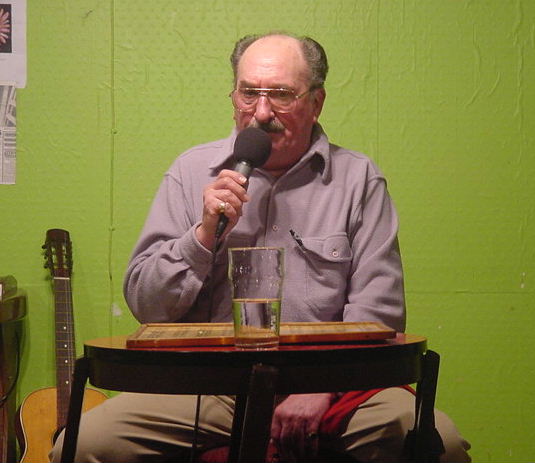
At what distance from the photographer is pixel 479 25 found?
2.60m

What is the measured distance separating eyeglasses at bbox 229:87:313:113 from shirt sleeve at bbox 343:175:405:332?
0.28 metres

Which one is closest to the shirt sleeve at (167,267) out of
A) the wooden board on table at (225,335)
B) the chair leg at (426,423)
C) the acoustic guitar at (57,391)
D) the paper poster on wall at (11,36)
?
the wooden board on table at (225,335)

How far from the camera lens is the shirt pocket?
1.77 metres

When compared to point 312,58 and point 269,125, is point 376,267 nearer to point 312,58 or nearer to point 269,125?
point 269,125

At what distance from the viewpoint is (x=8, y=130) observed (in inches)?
101

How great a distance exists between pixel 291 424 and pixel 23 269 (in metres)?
1.46

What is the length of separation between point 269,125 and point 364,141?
0.82 m

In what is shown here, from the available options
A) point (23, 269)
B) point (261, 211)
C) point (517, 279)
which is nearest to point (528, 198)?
point (517, 279)

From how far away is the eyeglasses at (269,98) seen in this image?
1.85 meters

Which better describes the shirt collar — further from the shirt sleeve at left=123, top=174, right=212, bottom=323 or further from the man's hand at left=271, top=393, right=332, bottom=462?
the man's hand at left=271, top=393, right=332, bottom=462

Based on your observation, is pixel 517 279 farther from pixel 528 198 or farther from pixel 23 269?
pixel 23 269

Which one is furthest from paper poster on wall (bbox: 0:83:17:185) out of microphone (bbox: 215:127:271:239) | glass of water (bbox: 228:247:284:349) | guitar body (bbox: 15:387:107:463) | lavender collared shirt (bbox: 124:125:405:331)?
glass of water (bbox: 228:247:284:349)

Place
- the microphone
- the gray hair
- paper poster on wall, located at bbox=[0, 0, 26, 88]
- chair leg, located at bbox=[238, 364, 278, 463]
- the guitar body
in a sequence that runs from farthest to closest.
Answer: paper poster on wall, located at bbox=[0, 0, 26, 88] < the guitar body < the gray hair < the microphone < chair leg, located at bbox=[238, 364, 278, 463]

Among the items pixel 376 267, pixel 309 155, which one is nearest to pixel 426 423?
pixel 376 267
